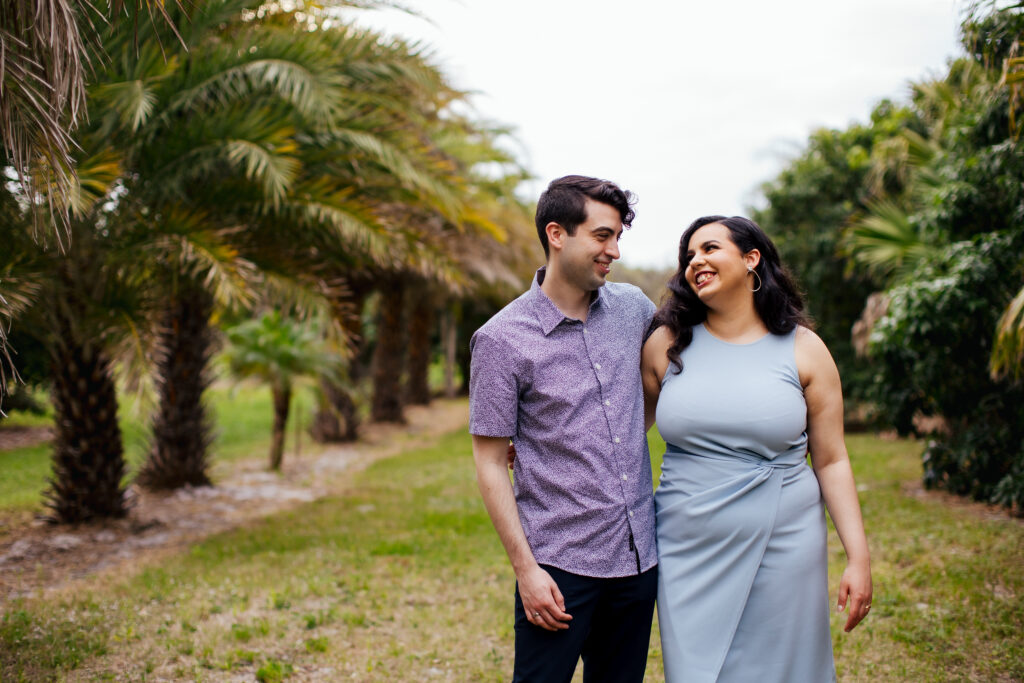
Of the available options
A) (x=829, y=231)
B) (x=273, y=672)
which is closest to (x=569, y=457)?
(x=273, y=672)

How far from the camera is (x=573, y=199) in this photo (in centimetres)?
260

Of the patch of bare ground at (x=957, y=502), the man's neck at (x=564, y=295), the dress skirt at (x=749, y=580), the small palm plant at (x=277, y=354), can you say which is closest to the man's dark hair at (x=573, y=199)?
the man's neck at (x=564, y=295)

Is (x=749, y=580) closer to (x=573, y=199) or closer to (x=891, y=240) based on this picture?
(x=573, y=199)

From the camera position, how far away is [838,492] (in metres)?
2.63

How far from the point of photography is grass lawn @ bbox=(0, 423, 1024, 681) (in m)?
4.51

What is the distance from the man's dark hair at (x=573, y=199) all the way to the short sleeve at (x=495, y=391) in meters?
0.43

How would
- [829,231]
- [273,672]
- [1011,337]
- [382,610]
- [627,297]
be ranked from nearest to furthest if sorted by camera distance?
[627,297] → [273,672] → [1011,337] → [382,610] → [829,231]

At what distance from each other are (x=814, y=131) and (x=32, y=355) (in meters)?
14.6

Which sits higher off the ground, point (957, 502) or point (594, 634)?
point (594, 634)

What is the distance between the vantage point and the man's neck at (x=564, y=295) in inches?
106

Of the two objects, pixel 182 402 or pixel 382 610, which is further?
pixel 182 402

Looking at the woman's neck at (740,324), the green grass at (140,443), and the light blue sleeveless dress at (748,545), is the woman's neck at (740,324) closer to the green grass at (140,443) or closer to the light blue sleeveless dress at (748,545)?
the light blue sleeveless dress at (748,545)

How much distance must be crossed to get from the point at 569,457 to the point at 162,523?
6673 millimetres

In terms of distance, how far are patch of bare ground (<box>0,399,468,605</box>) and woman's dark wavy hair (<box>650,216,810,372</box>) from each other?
16.7 feet
